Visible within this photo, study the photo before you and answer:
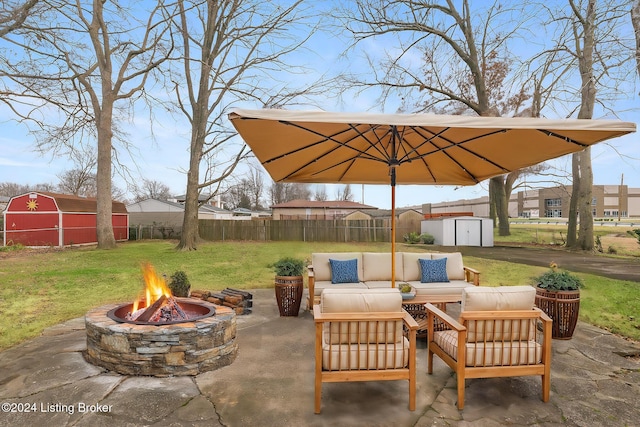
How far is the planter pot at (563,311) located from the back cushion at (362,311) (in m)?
2.65

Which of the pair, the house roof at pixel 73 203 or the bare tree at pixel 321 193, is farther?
the bare tree at pixel 321 193

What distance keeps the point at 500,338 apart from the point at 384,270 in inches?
119

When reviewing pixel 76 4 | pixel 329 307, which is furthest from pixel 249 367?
pixel 76 4

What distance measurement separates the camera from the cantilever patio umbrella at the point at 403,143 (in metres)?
2.94

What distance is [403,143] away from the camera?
5062 millimetres

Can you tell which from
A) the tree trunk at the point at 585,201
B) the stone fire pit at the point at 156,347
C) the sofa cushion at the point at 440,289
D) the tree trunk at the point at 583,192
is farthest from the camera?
the tree trunk at the point at 585,201

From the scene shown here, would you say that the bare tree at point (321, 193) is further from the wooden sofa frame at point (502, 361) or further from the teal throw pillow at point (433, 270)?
the wooden sofa frame at point (502, 361)

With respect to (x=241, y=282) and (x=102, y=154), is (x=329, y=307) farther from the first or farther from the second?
(x=102, y=154)

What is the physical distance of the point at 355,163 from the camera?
5926mm

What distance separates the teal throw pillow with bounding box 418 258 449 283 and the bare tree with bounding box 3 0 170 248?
13.8 m

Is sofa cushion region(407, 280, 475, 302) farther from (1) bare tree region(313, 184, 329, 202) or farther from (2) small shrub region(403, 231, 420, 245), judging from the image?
(1) bare tree region(313, 184, 329, 202)

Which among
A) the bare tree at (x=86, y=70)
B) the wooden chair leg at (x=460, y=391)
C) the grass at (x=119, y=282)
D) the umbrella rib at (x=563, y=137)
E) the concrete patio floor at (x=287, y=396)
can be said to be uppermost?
the bare tree at (x=86, y=70)

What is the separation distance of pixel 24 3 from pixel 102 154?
5522 millimetres

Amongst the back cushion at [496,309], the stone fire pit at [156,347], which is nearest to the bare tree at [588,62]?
the back cushion at [496,309]
